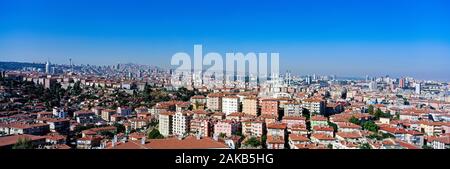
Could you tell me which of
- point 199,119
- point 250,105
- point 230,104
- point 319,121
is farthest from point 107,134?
point 319,121

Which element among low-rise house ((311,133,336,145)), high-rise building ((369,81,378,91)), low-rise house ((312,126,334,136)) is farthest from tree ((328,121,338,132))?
high-rise building ((369,81,378,91))

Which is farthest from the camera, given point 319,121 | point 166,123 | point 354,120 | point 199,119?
point 354,120

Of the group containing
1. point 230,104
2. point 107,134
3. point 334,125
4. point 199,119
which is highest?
point 230,104

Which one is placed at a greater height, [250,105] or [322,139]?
[250,105]

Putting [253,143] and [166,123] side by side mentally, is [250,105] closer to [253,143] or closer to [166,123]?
[166,123]

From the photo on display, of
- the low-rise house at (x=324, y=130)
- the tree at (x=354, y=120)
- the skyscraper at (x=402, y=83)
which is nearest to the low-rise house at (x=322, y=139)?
the low-rise house at (x=324, y=130)

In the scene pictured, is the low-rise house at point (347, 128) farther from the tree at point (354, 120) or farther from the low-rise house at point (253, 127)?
the low-rise house at point (253, 127)

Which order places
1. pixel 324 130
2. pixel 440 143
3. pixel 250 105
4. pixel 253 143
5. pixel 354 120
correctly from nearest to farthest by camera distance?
pixel 253 143 < pixel 440 143 < pixel 324 130 < pixel 354 120 < pixel 250 105

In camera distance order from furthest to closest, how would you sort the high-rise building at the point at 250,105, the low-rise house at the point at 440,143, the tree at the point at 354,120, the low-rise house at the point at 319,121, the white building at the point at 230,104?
the white building at the point at 230,104, the high-rise building at the point at 250,105, the tree at the point at 354,120, the low-rise house at the point at 319,121, the low-rise house at the point at 440,143

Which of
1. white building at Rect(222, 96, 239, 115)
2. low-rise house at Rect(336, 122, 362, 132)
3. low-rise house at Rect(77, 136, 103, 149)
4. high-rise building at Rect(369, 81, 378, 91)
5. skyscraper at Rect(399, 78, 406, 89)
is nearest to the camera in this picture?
low-rise house at Rect(77, 136, 103, 149)

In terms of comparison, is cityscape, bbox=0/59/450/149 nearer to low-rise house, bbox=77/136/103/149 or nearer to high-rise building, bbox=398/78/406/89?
low-rise house, bbox=77/136/103/149

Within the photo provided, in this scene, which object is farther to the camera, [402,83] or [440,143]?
[402,83]
